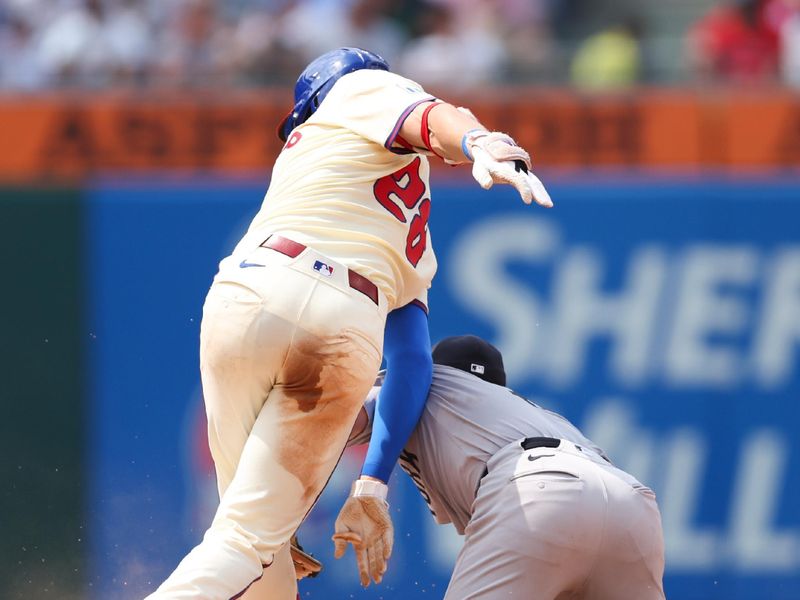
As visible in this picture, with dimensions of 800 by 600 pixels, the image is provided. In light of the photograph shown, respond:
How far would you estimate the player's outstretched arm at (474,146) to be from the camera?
132 inches

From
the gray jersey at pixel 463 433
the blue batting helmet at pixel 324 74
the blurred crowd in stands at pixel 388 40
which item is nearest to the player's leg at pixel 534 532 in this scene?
the gray jersey at pixel 463 433

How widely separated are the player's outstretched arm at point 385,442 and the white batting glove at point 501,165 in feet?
2.60

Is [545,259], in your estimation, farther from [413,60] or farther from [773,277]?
[413,60]

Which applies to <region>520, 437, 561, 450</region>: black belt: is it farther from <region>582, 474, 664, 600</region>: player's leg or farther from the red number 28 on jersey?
the red number 28 on jersey

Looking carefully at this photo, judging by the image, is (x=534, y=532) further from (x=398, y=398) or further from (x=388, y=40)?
(x=388, y=40)

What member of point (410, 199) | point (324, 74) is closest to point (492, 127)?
point (324, 74)

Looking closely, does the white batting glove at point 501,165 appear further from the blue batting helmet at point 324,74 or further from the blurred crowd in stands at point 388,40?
the blurred crowd in stands at point 388,40

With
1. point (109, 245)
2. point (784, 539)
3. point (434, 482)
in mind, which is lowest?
point (784, 539)

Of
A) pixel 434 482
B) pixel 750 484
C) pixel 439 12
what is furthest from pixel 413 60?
pixel 434 482

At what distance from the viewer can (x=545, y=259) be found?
6.92 metres

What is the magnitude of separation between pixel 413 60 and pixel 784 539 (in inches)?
150

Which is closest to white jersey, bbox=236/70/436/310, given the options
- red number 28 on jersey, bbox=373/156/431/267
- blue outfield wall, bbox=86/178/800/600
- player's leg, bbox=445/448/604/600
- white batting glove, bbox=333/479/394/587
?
red number 28 on jersey, bbox=373/156/431/267

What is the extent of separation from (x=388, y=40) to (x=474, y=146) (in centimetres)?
569

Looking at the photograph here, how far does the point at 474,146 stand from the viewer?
3506mm
